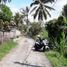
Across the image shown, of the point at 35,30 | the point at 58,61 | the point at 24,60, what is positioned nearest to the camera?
the point at 24,60

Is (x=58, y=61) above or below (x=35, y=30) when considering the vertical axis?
above

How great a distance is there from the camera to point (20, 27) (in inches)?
4082

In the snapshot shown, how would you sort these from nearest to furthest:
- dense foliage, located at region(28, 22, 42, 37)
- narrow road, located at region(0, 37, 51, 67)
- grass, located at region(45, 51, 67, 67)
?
1. narrow road, located at region(0, 37, 51, 67)
2. grass, located at region(45, 51, 67, 67)
3. dense foliage, located at region(28, 22, 42, 37)

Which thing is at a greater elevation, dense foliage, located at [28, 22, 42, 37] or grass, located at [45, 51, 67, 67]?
grass, located at [45, 51, 67, 67]

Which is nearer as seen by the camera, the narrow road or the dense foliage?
the narrow road

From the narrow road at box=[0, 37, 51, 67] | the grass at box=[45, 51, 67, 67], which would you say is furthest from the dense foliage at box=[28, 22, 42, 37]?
the grass at box=[45, 51, 67, 67]

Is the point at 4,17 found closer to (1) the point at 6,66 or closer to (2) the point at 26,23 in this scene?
(2) the point at 26,23

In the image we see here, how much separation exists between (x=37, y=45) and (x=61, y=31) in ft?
14.0

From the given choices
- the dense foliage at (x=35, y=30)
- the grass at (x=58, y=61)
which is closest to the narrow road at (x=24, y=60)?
the grass at (x=58, y=61)

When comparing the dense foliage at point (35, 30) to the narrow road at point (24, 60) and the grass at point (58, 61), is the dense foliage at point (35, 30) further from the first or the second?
the grass at point (58, 61)

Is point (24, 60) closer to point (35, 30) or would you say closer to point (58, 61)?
point (58, 61)

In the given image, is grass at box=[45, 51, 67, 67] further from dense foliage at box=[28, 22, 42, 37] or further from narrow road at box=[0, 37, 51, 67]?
dense foliage at box=[28, 22, 42, 37]

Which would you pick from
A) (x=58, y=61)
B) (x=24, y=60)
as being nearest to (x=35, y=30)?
(x=58, y=61)

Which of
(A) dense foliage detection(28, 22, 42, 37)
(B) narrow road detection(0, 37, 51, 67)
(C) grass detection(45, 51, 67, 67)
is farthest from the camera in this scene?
(A) dense foliage detection(28, 22, 42, 37)
